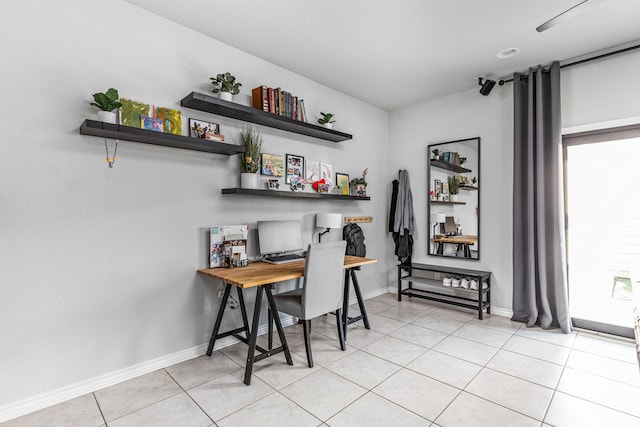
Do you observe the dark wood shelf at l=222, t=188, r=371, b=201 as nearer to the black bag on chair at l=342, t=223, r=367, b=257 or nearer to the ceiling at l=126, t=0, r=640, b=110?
the black bag on chair at l=342, t=223, r=367, b=257

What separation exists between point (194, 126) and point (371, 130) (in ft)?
8.20

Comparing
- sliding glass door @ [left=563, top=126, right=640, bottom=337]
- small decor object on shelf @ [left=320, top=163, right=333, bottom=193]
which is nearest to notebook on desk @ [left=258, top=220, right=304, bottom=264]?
small decor object on shelf @ [left=320, top=163, right=333, bottom=193]

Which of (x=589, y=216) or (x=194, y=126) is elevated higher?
(x=194, y=126)

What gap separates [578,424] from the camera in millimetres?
1710

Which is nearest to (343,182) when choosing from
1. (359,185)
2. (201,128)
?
(359,185)

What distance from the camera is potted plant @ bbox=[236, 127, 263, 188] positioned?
2752 mm

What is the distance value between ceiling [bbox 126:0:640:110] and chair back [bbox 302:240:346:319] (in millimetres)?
1745

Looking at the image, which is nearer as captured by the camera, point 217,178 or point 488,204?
point 217,178

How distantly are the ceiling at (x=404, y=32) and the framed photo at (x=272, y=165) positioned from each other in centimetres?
80

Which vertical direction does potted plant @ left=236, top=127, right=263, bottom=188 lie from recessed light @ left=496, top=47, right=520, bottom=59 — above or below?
below

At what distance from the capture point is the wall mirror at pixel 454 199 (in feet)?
12.3

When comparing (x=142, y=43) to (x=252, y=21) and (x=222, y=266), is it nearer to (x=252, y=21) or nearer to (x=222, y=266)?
(x=252, y=21)

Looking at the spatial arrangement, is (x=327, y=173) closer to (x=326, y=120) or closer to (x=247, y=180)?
(x=326, y=120)

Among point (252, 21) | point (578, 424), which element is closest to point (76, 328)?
point (252, 21)
